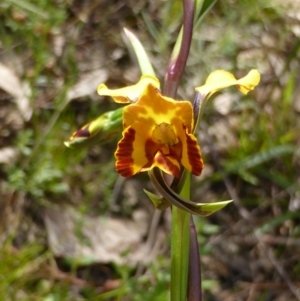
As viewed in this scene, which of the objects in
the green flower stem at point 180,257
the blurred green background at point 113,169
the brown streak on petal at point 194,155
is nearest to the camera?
the brown streak on petal at point 194,155

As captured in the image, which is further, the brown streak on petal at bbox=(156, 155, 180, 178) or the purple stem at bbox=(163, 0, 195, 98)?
the purple stem at bbox=(163, 0, 195, 98)

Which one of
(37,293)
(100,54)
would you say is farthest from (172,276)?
(100,54)

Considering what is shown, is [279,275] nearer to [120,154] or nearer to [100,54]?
[100,54]

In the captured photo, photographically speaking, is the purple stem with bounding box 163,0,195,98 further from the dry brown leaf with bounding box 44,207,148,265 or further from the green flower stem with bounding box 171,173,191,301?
the dry brown leaf with bounding box 44,207,148,265

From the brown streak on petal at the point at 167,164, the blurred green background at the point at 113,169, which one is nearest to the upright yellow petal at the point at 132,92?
the brown streak on petal at the point at 167,164

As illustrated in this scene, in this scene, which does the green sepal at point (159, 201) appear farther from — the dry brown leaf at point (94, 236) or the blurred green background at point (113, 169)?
the dry brown leaf at point (94, 236)

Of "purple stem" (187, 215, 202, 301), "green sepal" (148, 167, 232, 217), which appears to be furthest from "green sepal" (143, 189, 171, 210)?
"purple stem" (187, 215, 202, 301)
